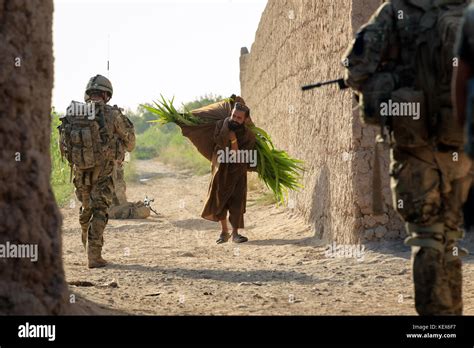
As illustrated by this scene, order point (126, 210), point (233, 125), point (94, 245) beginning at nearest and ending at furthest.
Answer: point (94, 245)
point (233, 125)
point (126, 210)

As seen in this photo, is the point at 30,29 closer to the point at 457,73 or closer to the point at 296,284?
A: the point at 457,73

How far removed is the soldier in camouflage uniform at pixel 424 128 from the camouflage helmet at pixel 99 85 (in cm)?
390

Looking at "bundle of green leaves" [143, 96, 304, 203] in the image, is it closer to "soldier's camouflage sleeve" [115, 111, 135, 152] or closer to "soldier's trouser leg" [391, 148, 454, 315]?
"soldier's camouflage sleeve" [115, 111, 135, 152]

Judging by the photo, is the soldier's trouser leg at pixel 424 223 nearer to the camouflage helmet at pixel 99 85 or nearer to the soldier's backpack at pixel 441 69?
the soldier's backpack at pixel 441 69

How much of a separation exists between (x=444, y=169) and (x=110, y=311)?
2.22 m

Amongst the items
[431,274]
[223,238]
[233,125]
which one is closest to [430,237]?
[431,274]

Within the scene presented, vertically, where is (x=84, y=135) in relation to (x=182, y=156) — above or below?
below

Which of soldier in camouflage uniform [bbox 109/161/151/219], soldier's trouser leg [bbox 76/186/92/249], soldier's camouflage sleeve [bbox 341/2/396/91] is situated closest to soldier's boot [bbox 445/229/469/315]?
soldier's camouflage sleeve [bbox 341/2/396/91]

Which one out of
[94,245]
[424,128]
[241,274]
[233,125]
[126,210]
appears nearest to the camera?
[424,128]

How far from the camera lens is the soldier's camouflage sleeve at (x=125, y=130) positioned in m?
7.30

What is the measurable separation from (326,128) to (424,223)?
174 inches

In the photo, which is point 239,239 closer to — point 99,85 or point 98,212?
point 98,212

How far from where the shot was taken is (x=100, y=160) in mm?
7137
